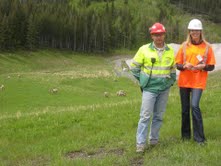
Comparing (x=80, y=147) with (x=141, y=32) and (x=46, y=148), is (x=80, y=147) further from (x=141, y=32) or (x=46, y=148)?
(x=141, y=32)

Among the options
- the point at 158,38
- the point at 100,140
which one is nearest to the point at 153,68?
the point at 158,38

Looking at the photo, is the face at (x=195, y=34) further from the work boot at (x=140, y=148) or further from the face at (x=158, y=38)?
the work boot at (x=140, y=148)

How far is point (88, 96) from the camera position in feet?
136

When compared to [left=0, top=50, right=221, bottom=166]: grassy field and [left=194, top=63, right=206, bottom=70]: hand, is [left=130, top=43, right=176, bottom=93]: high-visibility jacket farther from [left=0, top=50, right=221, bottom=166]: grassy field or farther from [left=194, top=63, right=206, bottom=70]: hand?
[left=0, top=50, right=221, bottom=166]: grassy field

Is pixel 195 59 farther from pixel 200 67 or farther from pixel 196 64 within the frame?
pixel 200 67

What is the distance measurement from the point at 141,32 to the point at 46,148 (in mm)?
183584

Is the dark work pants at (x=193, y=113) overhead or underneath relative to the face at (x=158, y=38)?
underneath

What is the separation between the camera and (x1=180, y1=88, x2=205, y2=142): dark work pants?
10562mm

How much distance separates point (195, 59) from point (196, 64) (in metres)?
0.13

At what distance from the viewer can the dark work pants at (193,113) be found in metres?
10.6

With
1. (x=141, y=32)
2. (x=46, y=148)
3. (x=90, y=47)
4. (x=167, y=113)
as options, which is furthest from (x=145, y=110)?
(x=141, y=32)

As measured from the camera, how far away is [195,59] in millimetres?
10602

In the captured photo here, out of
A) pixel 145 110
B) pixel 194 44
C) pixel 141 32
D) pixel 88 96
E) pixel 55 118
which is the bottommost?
pixel 141 32

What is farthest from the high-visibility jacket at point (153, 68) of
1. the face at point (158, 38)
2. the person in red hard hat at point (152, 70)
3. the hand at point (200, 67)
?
the hand at point (200, 67)
